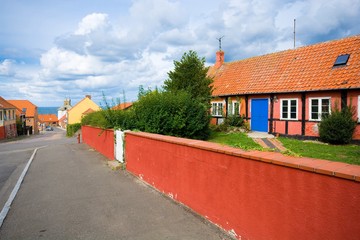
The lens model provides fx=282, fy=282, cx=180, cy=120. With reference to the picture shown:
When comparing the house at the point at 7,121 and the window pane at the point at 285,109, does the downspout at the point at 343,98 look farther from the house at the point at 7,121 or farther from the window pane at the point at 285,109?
the house at the point at 7,121

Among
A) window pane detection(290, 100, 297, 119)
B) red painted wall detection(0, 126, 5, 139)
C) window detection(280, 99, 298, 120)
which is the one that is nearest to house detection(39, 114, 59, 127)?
red painted wall detection(0, 126, 5, 139)

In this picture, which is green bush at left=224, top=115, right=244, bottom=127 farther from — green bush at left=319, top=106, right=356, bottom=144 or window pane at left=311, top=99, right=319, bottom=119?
green bush at left=319, top=106, right=356, bottom=144

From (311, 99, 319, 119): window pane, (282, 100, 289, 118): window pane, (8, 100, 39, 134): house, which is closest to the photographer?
(311, 99, 319, 119): window pane

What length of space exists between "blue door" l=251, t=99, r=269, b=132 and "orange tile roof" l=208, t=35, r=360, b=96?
0.81 meters

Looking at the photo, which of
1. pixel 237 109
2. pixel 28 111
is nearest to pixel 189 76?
pixel 237 109

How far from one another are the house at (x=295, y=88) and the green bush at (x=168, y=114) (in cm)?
668

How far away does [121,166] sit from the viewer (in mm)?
11609

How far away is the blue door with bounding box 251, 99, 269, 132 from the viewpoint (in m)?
18.6

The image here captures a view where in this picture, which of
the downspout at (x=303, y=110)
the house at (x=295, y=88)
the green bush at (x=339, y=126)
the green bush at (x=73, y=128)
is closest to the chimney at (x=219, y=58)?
the house at (x=295, y=88)

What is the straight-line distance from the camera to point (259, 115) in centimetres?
1906

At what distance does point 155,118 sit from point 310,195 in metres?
8.57

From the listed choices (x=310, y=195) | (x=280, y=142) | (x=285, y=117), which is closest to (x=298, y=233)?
(x=310, y=195)

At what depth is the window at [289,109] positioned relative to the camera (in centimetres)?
1659

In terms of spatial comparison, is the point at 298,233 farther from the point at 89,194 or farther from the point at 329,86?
the point at 329,86
